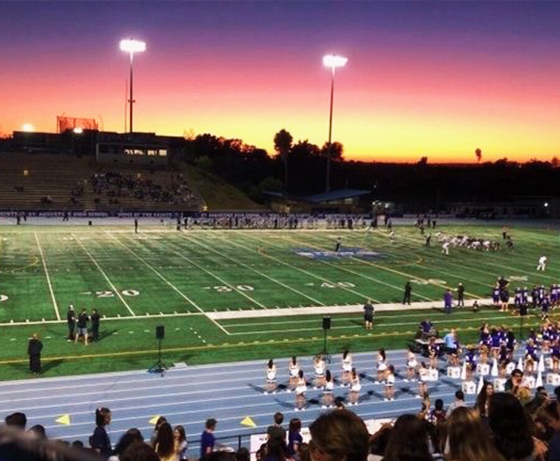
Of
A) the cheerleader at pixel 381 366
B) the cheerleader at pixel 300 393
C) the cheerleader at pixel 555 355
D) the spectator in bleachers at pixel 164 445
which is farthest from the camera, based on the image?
the cheerleader at pixel 555 355

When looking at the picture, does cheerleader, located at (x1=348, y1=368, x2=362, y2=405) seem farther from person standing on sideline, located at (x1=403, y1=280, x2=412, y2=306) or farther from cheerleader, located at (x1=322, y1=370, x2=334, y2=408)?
person standing on sideline, located at (x1=403, y1=280, x2=412, y2=306)

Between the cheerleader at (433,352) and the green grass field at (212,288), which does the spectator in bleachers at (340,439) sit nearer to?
the green grass field at (212,288)

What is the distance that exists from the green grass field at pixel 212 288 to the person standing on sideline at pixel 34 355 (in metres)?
0.30

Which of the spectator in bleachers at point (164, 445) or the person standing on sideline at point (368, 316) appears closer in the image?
the spectator in bleachers at point (164, 445)

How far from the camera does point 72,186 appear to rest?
6831cm

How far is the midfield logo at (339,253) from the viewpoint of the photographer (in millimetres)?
37750

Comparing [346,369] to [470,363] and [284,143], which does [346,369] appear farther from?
[284,143]

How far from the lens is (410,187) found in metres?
111

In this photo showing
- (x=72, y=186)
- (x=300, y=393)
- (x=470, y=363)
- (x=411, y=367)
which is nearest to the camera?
(x=300, y=393)

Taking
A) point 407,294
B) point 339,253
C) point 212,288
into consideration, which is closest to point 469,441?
point 407,294

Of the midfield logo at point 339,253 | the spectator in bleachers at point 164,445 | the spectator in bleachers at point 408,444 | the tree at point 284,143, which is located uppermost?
the tree at point 284,143

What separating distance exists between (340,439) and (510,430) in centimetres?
156

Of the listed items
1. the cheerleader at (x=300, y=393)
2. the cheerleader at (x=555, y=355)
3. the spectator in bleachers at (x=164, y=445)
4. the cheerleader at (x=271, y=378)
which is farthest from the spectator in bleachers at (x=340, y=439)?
the cheerleader at (x=555, y=355)

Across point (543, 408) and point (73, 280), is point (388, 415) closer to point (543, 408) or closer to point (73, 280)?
point (543, 408)
